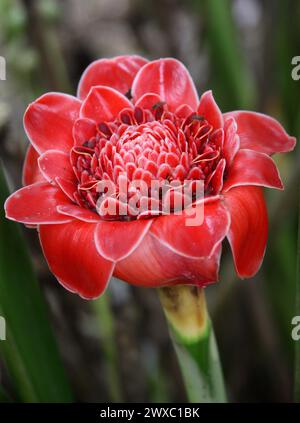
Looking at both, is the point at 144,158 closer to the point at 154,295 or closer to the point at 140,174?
the point at 140,174

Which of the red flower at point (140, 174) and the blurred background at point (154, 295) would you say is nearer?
the red flower at point (140, 174)

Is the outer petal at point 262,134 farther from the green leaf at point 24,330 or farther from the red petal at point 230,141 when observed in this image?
the green leaf at point 24,330

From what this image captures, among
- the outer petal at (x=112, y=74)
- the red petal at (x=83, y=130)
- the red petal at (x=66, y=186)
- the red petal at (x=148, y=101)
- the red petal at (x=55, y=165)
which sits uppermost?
the outer petal at (x=112, y=74)

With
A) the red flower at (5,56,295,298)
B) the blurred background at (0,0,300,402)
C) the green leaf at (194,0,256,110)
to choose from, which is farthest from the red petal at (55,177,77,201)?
the green leaf at (194,0,256,110)

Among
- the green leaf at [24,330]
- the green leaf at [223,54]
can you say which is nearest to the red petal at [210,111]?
the green leaf at [24,330]

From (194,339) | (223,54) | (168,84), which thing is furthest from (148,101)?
(223,54)

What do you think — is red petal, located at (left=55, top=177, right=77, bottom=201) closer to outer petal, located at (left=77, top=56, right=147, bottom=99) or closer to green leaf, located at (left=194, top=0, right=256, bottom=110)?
outer petal, located at (left=77, top=56, right=147, bottom=99)

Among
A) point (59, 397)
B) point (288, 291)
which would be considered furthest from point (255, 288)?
point (59, 397)
